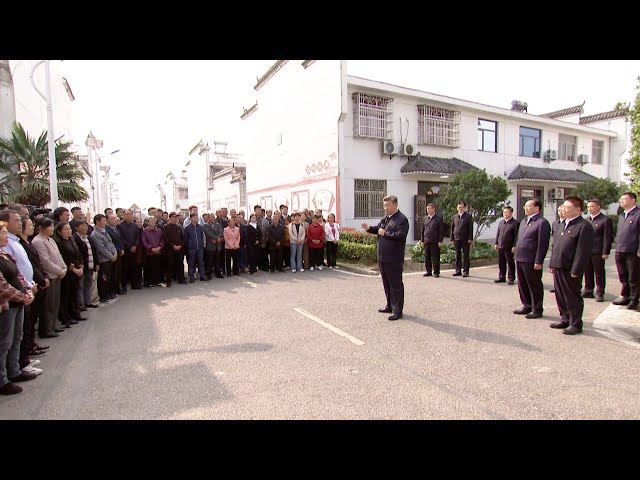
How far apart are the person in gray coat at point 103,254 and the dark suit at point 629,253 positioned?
1024 centimetres

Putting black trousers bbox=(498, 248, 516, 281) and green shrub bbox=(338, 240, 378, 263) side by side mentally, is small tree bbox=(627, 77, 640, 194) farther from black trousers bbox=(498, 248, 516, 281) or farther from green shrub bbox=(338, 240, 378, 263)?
green shrub bbox=(338, 240, 378, 263)

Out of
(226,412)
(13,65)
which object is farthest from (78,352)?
(13,65)

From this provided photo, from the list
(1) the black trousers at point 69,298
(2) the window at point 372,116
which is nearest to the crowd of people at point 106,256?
(1) the black trousers at point 69,298

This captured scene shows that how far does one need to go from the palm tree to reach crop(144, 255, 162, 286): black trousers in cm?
401

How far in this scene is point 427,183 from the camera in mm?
17875

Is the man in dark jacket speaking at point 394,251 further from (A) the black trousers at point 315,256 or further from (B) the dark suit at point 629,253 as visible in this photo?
(A) the black trousers at point 315,256

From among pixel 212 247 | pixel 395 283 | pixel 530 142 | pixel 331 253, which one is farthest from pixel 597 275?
pixel 530 142

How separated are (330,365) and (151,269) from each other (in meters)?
6.98

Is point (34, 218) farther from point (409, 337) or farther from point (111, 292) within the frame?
point (409, 337)

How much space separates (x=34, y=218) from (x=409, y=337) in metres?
6.01

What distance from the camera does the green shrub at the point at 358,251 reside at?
465 inches

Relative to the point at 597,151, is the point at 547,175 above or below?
below

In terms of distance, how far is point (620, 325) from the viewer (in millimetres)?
5660

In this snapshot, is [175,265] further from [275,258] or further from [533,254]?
[533,254]
